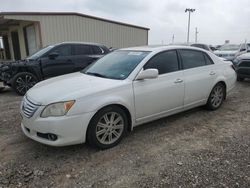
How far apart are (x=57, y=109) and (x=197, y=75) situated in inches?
114

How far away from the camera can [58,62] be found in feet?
26.3

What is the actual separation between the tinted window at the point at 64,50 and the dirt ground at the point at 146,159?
397 centimetres

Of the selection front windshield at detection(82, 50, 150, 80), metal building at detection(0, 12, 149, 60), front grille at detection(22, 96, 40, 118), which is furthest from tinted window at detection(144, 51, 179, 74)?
metal building at detection(0, 12, 149, 60)

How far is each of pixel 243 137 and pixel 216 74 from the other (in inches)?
65.8

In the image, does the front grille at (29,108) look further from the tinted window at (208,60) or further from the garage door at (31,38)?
the garage door at (31,38)

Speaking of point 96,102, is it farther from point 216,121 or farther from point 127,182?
point 216,121

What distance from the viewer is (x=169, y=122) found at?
15.5ft

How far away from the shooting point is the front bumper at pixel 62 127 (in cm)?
317

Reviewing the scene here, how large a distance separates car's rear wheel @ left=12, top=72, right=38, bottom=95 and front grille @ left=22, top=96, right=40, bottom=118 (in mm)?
4047

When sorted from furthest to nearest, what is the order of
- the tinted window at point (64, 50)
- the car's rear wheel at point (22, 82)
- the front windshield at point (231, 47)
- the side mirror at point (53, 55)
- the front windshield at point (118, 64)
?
the front windshield at point (231, 47)
the tinted window at point (64, 50)
the side mirror at point (53, 55)
the car's rear wheel at point (22, 82)
the front windshield at point (118, 64)

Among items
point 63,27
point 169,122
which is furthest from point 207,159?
point 63,27

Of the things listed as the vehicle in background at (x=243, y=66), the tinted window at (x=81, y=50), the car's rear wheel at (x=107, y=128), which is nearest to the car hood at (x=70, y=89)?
the car's rear wheel at (x=107, y=128)

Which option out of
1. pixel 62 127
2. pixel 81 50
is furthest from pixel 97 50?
pixel 62 127

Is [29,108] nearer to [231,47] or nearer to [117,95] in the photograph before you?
[117,95]
